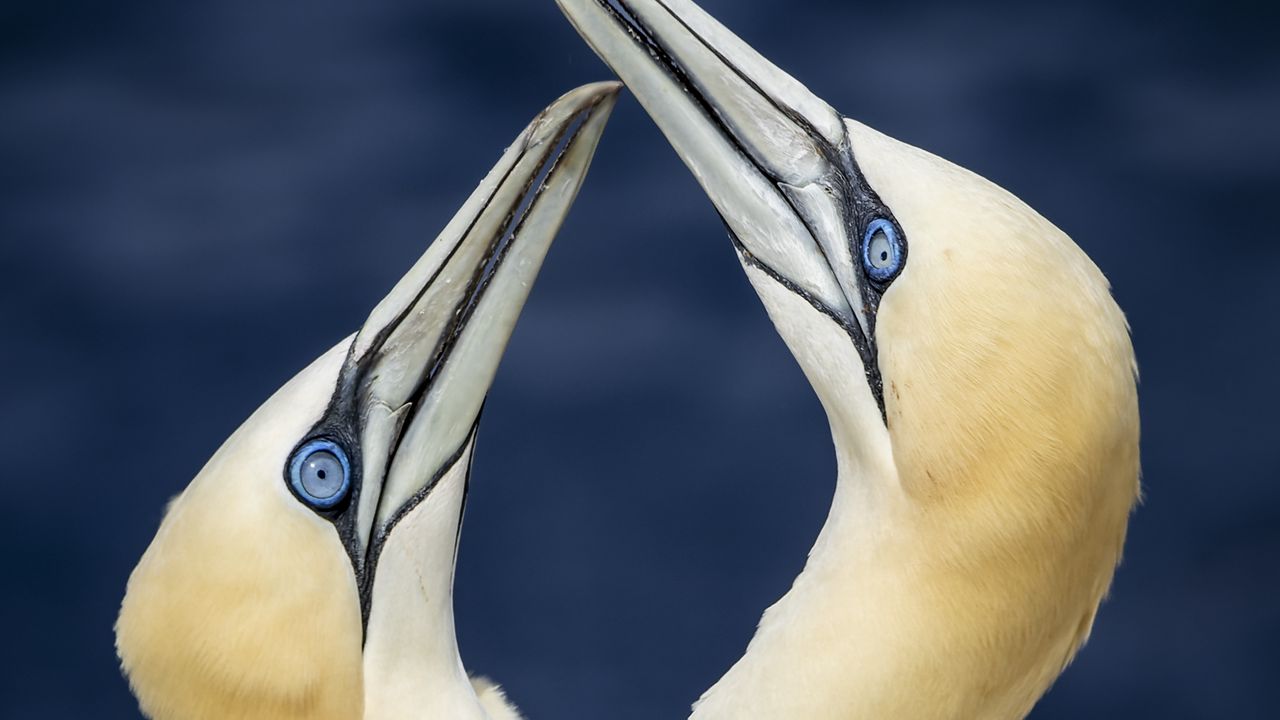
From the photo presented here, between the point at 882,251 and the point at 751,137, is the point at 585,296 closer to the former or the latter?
the point at 751,137

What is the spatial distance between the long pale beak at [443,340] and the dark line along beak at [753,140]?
0.32m

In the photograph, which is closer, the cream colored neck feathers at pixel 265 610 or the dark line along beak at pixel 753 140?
the cream colored neck feathers at pixel 265 610

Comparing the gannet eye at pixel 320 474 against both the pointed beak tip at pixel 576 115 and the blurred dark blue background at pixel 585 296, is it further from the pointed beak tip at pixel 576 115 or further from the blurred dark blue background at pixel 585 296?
the blurred dark blue background at pixel 585 296

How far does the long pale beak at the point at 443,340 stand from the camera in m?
6.88

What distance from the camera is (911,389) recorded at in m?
6.42

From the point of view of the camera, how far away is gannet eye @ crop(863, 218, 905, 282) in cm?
660

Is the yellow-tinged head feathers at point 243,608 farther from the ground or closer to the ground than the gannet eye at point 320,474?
closer to the ground

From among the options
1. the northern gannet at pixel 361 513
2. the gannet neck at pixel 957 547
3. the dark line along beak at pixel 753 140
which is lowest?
the gannet neck at pixel 957 547

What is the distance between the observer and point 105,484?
10.5 metres

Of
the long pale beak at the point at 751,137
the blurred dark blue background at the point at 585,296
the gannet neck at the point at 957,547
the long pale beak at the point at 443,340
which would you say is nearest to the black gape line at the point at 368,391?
the long pale beak at the point at 443,340

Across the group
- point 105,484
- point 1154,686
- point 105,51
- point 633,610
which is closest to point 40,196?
point 105,51

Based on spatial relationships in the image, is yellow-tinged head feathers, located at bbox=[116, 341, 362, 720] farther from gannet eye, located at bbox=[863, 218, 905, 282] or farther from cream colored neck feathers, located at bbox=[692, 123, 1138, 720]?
gannet eye, located at bbox=[863, 218, 905, 282]

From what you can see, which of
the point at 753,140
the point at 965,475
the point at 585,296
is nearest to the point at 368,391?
the point at 753,140

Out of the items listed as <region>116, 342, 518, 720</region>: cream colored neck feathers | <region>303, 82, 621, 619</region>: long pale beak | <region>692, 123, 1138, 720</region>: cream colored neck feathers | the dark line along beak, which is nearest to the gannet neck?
<region>692, 123, 1138, 720</region>: cream colored neck feathers
